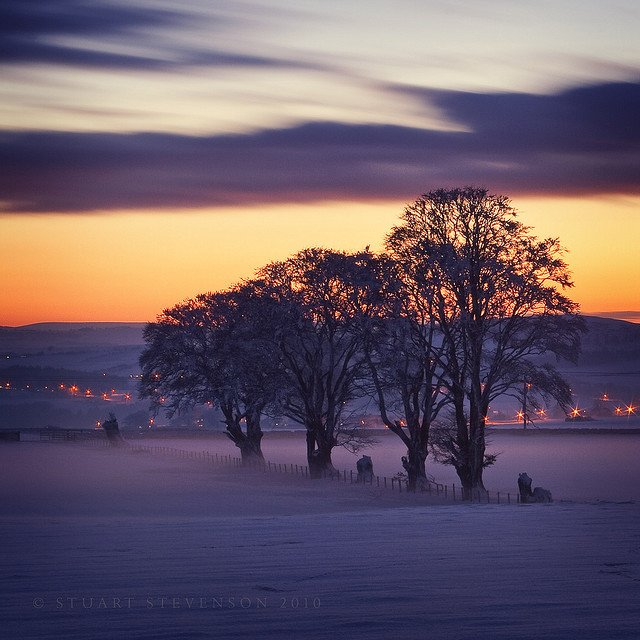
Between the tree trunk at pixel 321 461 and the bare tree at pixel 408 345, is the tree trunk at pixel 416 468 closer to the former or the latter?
the bare tree at pixel 408 345

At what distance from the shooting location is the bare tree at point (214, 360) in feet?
206

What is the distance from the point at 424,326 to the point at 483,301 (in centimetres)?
449

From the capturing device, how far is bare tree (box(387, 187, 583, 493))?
43.5 metres

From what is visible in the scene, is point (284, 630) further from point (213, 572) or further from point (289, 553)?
point (289, 553)

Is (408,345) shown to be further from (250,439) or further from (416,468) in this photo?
(250,439)

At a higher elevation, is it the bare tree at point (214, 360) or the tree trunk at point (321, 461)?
the bare tree at point (214, 360)

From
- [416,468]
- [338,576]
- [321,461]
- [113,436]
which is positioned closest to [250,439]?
[321,461]

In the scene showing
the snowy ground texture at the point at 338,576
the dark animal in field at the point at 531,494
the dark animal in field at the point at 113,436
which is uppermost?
the snowy ground texture at the point at 338,576

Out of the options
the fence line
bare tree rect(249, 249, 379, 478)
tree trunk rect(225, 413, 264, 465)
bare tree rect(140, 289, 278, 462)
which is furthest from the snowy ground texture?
tree trunk rect(225, 413, 264, 465)

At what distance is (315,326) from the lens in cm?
5928

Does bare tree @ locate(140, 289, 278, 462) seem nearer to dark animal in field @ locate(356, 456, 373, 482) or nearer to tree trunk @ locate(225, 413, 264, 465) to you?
tree trunk @ locate(225, 413, 264, 465)

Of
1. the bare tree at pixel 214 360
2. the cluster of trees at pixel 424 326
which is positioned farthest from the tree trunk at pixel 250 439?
the cluster of trees at pixel 424 326

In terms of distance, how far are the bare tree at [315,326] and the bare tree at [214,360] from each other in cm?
227

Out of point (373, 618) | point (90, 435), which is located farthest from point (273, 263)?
point (90, 435)
